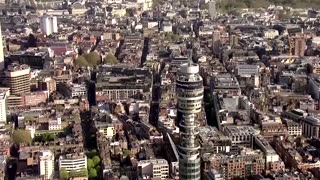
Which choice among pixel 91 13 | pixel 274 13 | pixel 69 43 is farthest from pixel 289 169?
pixel 91 13

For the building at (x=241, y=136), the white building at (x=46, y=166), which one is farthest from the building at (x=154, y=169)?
the building at (x=241, y=136)

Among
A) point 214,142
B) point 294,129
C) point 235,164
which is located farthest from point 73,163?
point 294,129

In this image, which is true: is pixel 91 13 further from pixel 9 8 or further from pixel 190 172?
pixel 190 172

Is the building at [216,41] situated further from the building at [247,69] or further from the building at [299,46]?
the building at [247,69]

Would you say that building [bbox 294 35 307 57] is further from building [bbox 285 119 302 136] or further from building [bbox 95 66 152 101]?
building [bbox 285 119 302 136]

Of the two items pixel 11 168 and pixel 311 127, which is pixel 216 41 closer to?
pixel 311 127

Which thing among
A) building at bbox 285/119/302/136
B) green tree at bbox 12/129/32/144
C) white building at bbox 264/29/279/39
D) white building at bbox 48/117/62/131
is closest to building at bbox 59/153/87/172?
green tree at bbox 12/129/32/144
